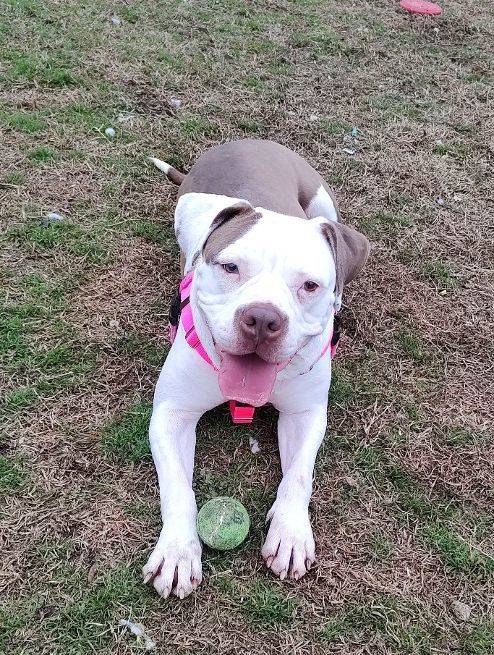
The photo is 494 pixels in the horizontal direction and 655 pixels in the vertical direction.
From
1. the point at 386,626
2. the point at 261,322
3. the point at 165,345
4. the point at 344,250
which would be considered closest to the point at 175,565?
the point at 386,626

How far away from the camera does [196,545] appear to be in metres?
3.17

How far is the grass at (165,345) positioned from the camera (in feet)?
10.4

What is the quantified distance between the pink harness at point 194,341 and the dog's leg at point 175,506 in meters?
0.22

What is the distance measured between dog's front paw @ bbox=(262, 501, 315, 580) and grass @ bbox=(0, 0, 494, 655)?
72 millimetres

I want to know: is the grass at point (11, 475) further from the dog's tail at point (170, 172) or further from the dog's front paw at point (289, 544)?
the dog's tail at point (170, 172)

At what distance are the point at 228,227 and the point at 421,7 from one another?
6.89 metres

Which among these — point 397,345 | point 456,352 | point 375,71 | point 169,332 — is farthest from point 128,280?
point 375,71

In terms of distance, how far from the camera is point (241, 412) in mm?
3639

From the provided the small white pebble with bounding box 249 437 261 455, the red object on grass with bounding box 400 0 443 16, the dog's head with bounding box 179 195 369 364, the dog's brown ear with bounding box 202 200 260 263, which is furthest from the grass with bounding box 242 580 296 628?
the red object on grass with bounding box 400 0 443 16

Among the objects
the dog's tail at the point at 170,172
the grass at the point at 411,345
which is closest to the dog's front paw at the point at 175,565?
the grass at the point at 411,345

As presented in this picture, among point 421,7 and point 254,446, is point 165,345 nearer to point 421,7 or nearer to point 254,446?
point 254,446

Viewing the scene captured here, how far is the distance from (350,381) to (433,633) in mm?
1546

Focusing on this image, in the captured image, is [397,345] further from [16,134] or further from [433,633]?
[16,134]

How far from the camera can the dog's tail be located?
5168mm
